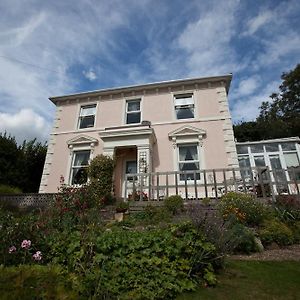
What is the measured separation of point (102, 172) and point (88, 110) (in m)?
5.31

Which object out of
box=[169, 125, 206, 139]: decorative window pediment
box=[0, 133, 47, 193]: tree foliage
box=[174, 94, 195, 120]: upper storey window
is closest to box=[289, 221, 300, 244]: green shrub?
box=[169, 125, 206, 139]: decorative window pediment

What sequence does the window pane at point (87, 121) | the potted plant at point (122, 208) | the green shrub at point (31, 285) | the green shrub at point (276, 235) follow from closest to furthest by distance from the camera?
the green shrub at point (31, 285), the green shrub at point (276, 235), the potted plant at point (122, 208), the window pane at point (87, 121)

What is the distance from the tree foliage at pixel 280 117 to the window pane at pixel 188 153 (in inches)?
748

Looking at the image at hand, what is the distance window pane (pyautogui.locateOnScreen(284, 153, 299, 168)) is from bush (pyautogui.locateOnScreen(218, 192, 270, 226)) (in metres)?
9.01

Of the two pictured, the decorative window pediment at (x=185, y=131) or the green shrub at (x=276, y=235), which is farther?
the decorative window pediment at (x=185, y=131)

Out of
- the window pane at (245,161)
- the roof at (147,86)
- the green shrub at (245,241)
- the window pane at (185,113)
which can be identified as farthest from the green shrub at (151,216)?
the window pane at (245,161)

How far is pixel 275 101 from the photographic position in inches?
1125

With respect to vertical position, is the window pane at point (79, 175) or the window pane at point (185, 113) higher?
the window pane at point (185, 113)

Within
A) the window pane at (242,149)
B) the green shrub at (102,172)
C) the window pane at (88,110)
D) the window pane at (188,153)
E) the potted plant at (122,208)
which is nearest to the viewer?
the potted plant at (122,208)

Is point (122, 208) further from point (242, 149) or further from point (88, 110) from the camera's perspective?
point (242, 149)

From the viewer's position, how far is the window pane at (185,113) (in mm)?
12741

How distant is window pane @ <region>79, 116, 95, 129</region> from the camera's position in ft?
45.7

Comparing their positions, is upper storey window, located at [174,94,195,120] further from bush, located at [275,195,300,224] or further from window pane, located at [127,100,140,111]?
bush, located at [275,195,300,224]

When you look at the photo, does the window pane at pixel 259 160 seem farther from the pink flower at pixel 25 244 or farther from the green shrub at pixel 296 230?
the pink flower at pixel 25 244
